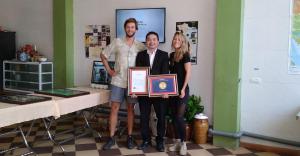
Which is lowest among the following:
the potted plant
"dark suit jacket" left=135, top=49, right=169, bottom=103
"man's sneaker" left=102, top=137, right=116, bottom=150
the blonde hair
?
"man's sneaker" left=102, top=137, right=116, bottom=150

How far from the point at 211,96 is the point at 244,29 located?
3.43 ft

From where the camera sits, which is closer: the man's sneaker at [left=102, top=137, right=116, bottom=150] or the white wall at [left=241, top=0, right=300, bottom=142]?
the white wall at [left=241, top=0, right=300, bottom=142]

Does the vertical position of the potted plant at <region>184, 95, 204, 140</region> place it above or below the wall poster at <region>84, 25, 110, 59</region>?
below

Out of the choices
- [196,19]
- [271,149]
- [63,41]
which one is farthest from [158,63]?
[63,41]

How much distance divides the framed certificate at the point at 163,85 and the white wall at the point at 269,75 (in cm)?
106

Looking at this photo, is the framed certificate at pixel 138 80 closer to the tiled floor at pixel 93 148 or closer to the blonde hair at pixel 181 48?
the blonde hair at pixel 181 48

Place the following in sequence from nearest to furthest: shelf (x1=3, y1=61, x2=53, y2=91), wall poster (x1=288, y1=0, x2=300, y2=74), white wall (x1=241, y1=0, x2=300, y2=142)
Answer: wall poster (x1=288, y1=0, x2=300, y2=74), white wall (x1=241, y1=0, x2=300, y2=142), shelf (x1=3, y1=61, x2=53, y2=91)

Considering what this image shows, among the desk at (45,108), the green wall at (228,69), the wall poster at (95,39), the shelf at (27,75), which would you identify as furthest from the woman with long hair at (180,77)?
the shelf at (27,75)

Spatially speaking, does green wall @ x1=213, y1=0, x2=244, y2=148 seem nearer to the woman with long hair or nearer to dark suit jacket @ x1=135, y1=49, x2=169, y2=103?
the woman with long hair

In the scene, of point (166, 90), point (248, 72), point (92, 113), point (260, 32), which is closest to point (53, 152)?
point (92, 113)

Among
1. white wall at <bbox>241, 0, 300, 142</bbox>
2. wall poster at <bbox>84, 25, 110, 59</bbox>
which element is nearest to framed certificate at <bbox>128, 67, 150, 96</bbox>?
white wall at <bbox>241, 0, 300, 142</bbox>

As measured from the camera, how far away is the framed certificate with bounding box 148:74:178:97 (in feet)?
12.1

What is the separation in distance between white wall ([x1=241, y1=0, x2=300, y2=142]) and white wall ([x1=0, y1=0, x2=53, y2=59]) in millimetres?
3703

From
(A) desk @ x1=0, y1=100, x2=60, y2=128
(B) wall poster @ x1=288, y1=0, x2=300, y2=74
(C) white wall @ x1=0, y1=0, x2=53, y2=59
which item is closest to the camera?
(A) desk @ x1=0, y1=100, x2=60, y2=128
